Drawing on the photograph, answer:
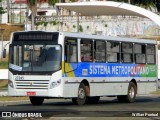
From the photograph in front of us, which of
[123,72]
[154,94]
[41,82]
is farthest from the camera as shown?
[154,94]

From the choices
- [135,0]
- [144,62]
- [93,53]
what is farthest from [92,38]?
[135,0]

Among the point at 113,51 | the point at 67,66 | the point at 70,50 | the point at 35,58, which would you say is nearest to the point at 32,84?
the point at 35,58

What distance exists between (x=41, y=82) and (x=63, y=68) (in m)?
1.03

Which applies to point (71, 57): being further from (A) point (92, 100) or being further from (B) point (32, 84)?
(A) point (92, 100)

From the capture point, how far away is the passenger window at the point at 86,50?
100ft

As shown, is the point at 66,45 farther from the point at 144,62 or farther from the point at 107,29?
the point at 107,29

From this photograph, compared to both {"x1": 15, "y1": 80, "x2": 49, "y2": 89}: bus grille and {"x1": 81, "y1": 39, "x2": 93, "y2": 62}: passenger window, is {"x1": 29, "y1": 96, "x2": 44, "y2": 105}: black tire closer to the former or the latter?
{"x1": 15, "y1": 80, "x2": 49, "y2": 89}: bus grille

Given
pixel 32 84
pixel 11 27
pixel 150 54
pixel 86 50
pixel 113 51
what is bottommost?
pixel 32 84

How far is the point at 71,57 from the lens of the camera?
29.8m

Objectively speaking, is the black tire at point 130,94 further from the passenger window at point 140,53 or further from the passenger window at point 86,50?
the passenger window at point 86,50

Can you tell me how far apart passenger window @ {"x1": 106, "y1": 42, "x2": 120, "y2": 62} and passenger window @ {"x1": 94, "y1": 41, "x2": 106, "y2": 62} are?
34cm

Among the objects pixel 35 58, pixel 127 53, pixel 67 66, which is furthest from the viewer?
pixel 127 53

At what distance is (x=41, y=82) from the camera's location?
29.2m

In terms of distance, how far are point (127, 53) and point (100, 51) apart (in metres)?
2.41
